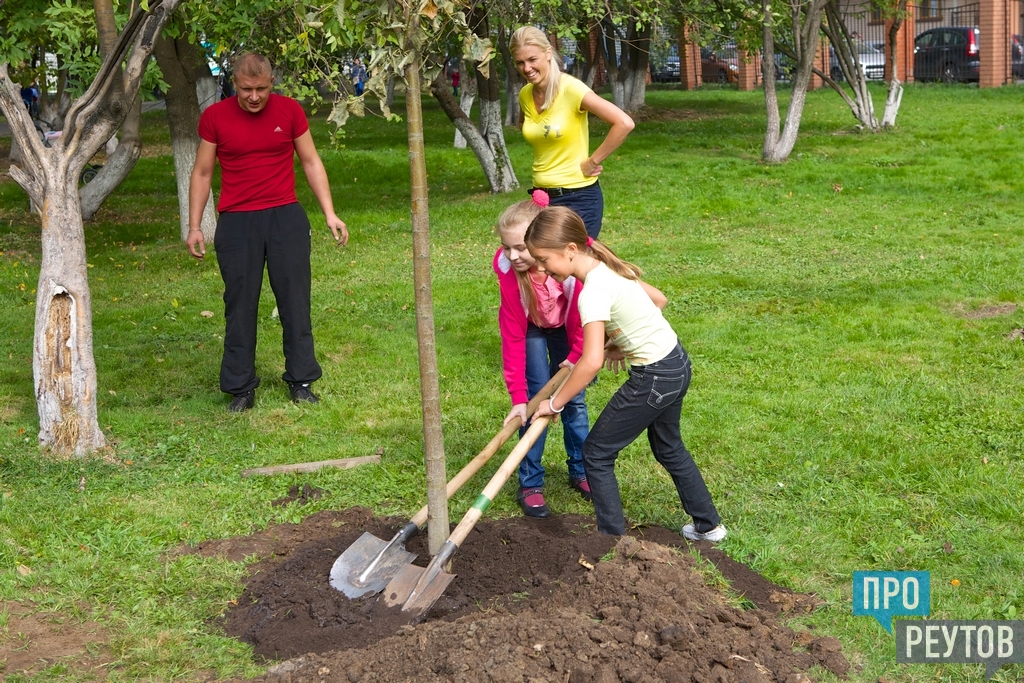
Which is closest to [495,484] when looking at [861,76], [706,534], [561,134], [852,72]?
[706,534]

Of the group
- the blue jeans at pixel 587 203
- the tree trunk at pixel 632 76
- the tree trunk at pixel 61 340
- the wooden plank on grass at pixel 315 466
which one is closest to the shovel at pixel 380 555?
the wooden plank on grass at pixel 315 466

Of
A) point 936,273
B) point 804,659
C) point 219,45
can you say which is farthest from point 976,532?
point 219,45

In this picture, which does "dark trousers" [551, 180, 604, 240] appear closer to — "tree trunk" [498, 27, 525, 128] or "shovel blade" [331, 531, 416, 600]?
"shovel blade" [331, 531, 416, 600]

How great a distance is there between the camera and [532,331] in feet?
14.8

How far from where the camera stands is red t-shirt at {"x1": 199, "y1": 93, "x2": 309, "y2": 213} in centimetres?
576

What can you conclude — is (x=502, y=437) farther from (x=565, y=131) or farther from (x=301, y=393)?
(x=301, y=393)

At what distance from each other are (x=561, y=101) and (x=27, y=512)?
328cm

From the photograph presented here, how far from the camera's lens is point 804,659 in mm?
3297

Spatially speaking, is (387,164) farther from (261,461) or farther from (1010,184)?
(261,461)

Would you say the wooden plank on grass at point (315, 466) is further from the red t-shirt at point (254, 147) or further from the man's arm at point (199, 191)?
the red t-shirt at point (254, 147)

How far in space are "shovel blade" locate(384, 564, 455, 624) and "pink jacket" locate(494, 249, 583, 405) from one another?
845mm

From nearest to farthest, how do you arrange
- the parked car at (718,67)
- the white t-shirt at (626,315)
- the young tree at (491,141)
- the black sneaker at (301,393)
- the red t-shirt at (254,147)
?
1. the white t-shirt at (626,315)
2. the red t-shirt at (254,147)
3. the black sneaker at (301,393)
4. the young tree at (491,141)
5. the parked car at (718,67)

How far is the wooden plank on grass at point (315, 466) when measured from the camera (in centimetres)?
518

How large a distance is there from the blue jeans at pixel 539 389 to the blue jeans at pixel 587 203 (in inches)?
41.3
